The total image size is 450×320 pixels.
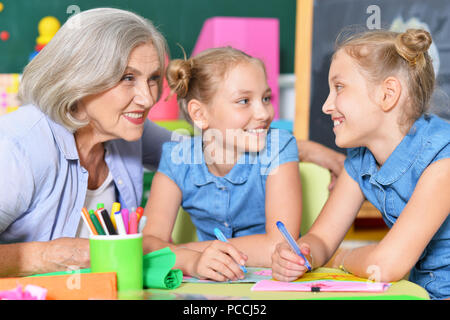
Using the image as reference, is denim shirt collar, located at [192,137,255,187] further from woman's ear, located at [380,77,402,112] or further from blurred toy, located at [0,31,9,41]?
blurred toy, located at [0,31,9,41]

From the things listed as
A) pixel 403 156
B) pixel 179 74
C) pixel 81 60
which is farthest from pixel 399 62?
pixel 81 60

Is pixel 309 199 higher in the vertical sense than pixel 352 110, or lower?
lower

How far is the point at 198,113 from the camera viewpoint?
4.46 feet

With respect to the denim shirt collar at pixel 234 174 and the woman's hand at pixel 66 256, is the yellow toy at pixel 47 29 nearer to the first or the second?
the denim shirt collar at pixel 234 174

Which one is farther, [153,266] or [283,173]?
[283,173]

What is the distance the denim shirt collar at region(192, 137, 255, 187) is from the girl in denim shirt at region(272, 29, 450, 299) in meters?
0.26

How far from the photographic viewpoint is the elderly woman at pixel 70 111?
108cm

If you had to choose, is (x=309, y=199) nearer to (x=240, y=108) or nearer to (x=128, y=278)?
(x=240, y=108)

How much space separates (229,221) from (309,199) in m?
0.21

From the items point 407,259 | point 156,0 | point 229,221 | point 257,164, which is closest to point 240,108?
point 257,164

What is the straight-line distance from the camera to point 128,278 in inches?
28.2

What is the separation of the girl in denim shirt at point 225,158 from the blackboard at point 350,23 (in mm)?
368

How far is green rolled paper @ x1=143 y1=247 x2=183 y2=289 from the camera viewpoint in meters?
0.75

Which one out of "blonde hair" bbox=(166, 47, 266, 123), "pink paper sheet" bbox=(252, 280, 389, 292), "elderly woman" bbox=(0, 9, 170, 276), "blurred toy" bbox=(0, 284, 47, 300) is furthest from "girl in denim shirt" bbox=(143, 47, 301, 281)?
"blurred toy" bbox=(0, 284, 47, 300)
